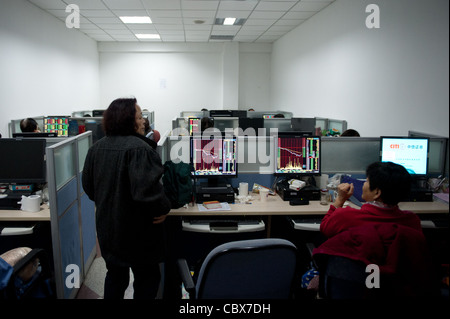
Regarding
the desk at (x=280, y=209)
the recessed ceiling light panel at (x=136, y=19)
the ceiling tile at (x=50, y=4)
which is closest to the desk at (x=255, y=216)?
the desk at (x=280, y=209)

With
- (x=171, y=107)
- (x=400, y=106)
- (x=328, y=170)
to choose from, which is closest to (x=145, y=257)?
(x=328, y=170)

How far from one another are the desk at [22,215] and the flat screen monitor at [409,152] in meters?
2.48

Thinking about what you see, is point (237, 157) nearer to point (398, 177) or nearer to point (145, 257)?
point (145, 257)

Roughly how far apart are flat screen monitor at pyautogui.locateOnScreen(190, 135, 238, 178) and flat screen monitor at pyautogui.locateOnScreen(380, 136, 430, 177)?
1185 mm

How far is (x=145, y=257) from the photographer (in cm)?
172

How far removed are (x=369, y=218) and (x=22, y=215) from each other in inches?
79.8

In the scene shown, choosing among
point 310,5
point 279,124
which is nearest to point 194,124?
point 279,124

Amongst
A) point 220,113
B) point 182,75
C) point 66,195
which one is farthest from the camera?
point 182,75

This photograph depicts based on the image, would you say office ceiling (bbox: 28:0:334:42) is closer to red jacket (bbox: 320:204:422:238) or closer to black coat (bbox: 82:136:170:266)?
black coat (bbox: 82:136:170:266)

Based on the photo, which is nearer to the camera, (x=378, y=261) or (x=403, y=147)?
(x=378, y=261)

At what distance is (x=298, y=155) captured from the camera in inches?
102

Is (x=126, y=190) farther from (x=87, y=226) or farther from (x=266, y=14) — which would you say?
(x=266, y=14)

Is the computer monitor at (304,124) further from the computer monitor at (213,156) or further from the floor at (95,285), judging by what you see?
the floor at (95,285)

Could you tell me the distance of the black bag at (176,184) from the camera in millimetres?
2186
